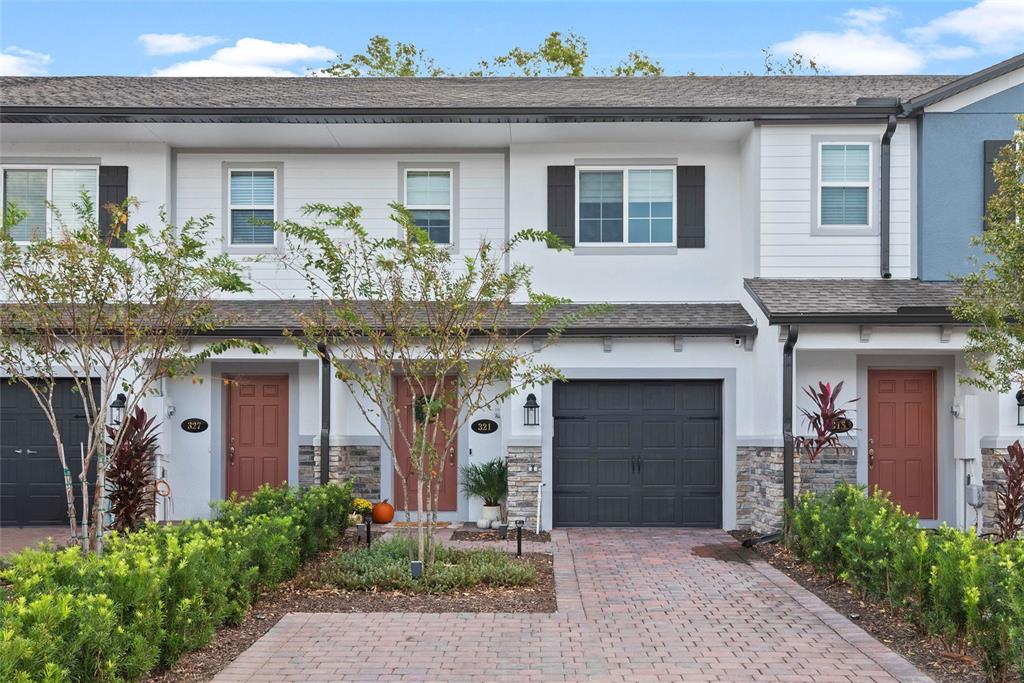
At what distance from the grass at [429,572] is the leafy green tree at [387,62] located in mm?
19589

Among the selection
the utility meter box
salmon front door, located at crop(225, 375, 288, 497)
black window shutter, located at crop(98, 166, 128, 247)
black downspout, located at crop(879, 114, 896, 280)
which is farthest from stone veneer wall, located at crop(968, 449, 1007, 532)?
black window shutter, located at crop(98, 166, 128, 247)

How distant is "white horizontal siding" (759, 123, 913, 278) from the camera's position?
1359 cm

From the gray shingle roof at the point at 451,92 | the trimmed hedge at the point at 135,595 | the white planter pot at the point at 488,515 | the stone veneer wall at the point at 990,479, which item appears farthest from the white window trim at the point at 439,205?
the stone veneer wall at the point at 990,479

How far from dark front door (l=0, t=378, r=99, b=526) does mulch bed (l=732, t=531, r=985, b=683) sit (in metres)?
10.1

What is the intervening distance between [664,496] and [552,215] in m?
4.49

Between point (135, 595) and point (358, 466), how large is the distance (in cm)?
779

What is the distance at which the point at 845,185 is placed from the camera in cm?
1375

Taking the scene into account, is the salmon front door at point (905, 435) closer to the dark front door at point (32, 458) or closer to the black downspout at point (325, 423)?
the black downspout at point (325, 423)

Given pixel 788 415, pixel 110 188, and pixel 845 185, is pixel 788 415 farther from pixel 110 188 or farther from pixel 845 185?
pixel 110 188

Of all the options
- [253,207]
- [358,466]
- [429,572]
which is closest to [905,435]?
[429,572]

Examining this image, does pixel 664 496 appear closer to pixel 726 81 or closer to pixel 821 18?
pixel 726 81

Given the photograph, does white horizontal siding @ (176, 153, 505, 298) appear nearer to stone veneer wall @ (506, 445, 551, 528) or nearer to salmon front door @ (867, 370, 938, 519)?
stone veneer wall @ (506, 445, 551, 528)

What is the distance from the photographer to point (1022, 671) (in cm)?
616

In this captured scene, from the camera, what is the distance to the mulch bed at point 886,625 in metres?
7.02
